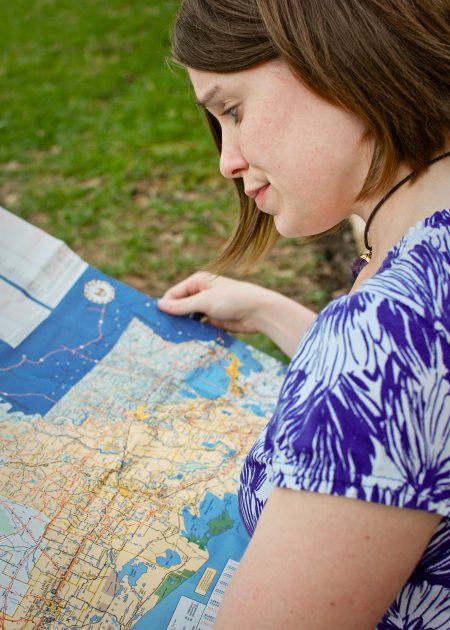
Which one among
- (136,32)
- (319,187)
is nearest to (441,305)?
(319,187)

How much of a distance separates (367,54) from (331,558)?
811 mm

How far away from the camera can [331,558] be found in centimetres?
92

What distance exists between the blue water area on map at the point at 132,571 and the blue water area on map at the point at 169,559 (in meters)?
0.03

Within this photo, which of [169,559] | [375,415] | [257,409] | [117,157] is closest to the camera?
[375,415]

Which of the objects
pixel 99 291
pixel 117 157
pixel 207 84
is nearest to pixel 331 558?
pixel 207 84

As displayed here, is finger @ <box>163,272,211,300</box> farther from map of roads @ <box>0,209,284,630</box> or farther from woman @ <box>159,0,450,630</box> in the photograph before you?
woman @ <box>159,0,450,630</box>

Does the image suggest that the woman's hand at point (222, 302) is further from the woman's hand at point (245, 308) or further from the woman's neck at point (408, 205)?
the woman's neck at point (408, 205)

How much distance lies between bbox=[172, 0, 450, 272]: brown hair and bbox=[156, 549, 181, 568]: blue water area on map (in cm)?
94

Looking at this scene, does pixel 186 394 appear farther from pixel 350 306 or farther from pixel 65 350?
pixel 350 306

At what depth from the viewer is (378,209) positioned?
4.31ft

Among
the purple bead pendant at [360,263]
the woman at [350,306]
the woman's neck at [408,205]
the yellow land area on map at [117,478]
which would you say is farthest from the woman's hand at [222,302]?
the woman's neck at [408,205]

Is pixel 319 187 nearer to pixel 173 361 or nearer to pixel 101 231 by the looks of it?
pixel 173 361

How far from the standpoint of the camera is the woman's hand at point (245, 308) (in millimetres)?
2072

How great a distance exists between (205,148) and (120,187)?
2.36 feet
